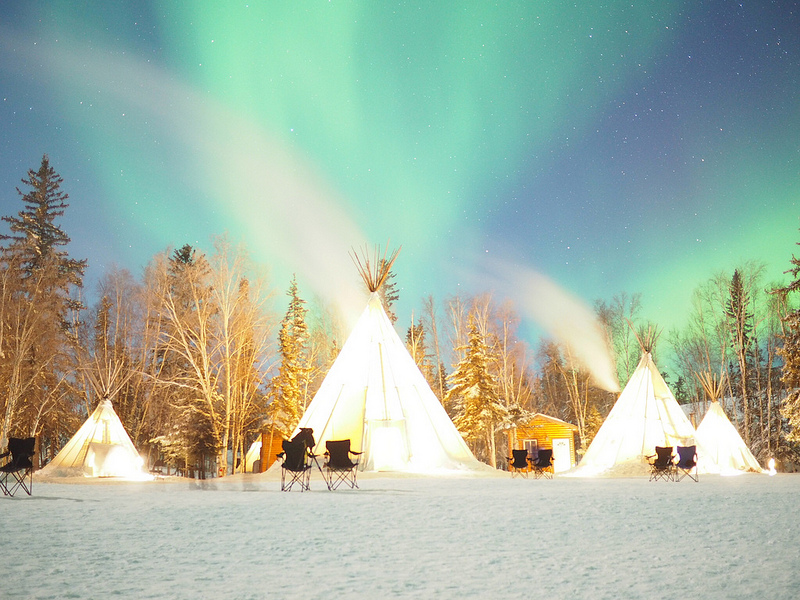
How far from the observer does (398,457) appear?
13.6 meters

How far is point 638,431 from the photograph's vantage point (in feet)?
55.3

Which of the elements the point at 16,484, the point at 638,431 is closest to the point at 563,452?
the point at 638,431

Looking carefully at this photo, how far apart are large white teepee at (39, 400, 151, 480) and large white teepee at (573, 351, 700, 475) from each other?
37.3 ft

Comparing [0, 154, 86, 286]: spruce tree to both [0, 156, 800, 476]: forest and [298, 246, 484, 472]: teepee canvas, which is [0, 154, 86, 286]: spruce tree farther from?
[298, 246, 484, 472]: teepee canvas

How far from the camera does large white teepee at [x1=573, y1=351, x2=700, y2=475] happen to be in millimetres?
16438

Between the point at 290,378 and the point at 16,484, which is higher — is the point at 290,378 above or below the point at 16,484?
above

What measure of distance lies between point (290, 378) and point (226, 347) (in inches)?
338

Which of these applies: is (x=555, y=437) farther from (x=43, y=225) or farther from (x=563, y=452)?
(x=43, y=225)

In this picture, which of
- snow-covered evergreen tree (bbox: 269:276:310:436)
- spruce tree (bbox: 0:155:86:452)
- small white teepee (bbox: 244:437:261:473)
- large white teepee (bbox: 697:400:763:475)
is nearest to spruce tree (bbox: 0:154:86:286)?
spruce tree (bbox: 0:155:86:452)

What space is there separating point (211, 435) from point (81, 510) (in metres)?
18.6

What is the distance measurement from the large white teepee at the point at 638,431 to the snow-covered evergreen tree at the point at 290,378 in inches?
556

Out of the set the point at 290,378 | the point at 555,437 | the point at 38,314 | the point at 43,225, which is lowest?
the point at 555,437

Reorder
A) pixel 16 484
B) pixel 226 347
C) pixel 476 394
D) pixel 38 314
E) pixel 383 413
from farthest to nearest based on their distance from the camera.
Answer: pixel 476 394 → pixel 38 314 → pixel 226 347 → pixel 383 413 → pixel 16 484

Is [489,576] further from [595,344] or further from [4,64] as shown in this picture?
[4,64]
